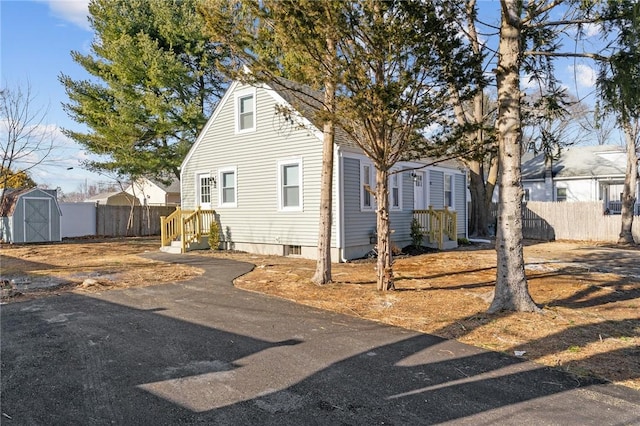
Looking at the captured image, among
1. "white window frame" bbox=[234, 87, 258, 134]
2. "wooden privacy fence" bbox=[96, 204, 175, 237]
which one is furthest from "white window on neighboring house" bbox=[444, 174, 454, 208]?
"wooden privacy fence" bbox=[96, 204, 175, 237]

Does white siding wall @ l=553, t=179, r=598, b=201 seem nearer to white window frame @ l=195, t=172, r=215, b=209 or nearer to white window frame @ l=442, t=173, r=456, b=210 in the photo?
white window frame @ l=442, t=173, r=456, b=210

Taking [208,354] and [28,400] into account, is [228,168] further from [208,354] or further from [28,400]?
[28,400]

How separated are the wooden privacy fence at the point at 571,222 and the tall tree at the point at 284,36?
1659 cm

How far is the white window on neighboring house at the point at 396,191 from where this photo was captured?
1463 centimetres

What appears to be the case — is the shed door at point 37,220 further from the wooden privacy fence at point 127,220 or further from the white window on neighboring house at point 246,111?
the white window on neighboring house at point 246,111

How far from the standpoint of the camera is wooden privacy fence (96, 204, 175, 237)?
79.5 feet

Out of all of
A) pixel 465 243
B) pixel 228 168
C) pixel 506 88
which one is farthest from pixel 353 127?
pixel 465 243

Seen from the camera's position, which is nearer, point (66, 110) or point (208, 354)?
point (208, 354)

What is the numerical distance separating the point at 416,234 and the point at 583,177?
51.1 ft

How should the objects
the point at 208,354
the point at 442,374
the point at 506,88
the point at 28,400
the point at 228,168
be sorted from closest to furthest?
1. the point at 28,400
2. the point at 442,374
3. the point at 208,354
4. the point at 506,88
5. the point at 228,168

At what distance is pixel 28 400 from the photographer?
3471 mm

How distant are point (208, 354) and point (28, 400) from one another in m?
1.64

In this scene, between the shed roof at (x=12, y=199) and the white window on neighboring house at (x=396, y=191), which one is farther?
the shed roof at (x=12, y=199)

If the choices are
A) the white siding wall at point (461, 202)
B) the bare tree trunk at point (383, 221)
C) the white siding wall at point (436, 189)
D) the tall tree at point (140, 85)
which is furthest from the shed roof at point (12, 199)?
the white siding wall at point (461, 202)
